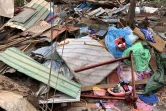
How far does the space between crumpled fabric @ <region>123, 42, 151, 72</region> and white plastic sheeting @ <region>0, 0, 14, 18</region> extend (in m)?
4.44

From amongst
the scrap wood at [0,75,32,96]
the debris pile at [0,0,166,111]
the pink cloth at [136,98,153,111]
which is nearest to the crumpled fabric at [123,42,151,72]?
the debris pile at [0,0,166,111]

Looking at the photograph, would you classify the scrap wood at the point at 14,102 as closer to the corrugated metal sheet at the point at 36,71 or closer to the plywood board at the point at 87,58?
the corrugated metal sheet at the point at 36,71

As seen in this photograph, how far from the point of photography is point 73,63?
238 inches

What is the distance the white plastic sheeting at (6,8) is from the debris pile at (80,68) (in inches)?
16.2

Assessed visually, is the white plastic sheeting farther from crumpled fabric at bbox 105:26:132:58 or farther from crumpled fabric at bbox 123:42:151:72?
crumpled fabric at bbox 123:42:151:72

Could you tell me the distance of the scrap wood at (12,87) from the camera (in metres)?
5.15

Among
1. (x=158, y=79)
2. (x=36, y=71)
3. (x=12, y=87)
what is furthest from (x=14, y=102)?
(x=158, y=79)

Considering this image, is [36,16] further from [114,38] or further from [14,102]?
[14,102]

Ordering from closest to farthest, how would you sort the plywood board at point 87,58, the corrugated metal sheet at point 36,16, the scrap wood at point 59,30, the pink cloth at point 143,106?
the pink cloth at point 143,106
the plywood board at point 87,58
the scrap wood at point 59,30
the corrugated metal sheet at point 36,16

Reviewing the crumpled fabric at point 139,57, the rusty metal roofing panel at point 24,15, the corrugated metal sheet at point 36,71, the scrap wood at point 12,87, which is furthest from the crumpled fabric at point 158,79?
the rusty metal roofing panel at point 24,15

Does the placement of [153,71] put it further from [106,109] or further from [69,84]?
[69,84]

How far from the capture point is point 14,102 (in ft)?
14.7

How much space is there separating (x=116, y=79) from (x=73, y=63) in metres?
1.19

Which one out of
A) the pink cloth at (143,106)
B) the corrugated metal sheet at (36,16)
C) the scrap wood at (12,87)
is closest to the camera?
the scrap wood at (12,87)
